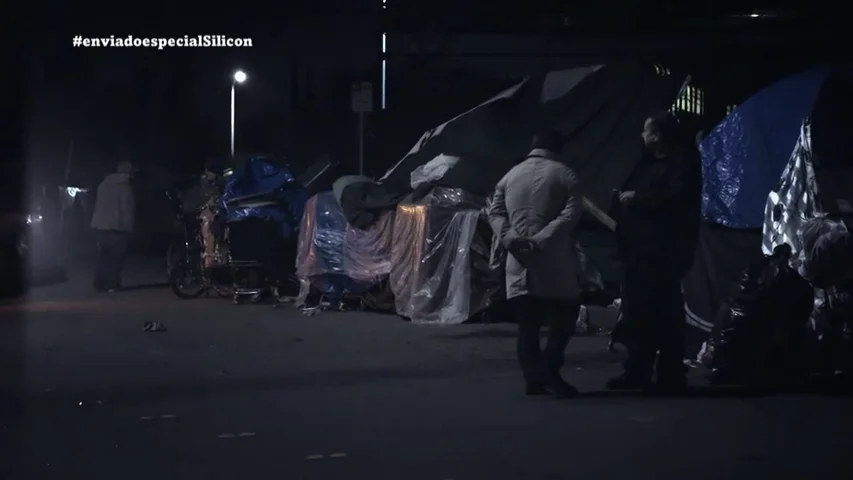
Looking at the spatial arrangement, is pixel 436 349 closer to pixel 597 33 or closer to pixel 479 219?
pixel 479 219

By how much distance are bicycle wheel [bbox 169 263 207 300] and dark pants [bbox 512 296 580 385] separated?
9.79 m

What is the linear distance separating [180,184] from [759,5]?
1844 centimetres

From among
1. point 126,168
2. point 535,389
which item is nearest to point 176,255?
point 126,168

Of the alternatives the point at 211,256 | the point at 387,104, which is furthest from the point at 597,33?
the point at 211,256

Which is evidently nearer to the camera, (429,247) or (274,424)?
(274,424)

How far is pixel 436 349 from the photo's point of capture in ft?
38.5

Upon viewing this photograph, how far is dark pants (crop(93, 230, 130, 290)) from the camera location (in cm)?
1894

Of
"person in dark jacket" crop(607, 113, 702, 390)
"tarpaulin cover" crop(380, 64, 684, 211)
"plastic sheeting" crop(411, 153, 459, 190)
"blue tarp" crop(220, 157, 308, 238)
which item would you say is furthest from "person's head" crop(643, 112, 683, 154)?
"blue tarp" crop(220, 157, 308, 238)

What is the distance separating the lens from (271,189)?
17.2 meters

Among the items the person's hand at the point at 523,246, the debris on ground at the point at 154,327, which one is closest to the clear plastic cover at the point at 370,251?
the debris on ground at the point at 154,327

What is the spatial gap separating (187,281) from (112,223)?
75.9 inches

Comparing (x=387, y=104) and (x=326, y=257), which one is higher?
(x=387, y=104)

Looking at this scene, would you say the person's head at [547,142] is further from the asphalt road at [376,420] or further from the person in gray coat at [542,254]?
the asphalt road at [376,420]

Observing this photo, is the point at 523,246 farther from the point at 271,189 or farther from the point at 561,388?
the point at 271,189
